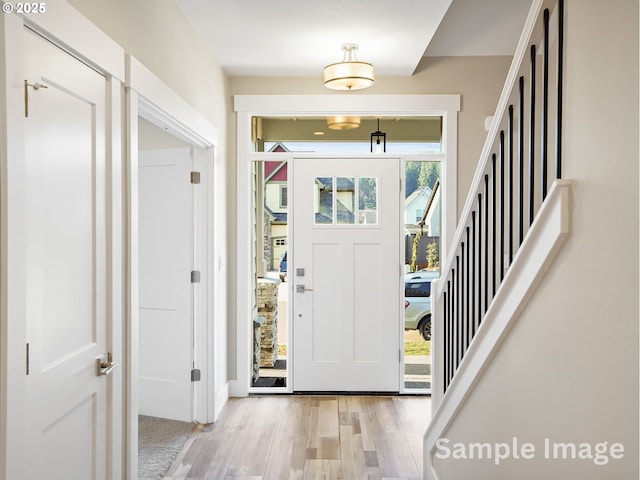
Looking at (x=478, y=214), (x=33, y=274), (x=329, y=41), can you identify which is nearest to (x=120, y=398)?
(x=33, y=274)

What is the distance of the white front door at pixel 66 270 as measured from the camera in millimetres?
1558

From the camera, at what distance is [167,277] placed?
12.2 feet

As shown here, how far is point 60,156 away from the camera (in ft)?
5.57

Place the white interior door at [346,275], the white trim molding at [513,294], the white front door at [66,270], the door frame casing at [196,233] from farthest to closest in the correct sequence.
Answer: the white interior door at [346,275]
the door frame casing at [196,233]
the white front door at [66,270]
the white trim molding at [513,294]

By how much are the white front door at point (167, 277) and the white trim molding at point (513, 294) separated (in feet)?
5.94

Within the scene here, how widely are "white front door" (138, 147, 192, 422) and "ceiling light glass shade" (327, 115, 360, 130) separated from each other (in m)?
1.30

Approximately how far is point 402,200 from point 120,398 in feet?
9.16

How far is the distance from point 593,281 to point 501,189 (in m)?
0.73

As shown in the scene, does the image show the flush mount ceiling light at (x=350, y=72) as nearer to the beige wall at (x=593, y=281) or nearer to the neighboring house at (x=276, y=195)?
the neighboring house at (x=276, y=195)

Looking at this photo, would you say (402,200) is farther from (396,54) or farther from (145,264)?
(145,264)

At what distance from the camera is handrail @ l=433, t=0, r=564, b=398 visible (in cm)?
140

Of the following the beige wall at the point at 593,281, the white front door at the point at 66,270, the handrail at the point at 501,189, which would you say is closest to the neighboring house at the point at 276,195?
the handrail at the point at 501,189

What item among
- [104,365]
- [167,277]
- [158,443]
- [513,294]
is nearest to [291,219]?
[167,277]

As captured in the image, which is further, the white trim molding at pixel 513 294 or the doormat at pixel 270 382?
the doormat at pixel 270 382
